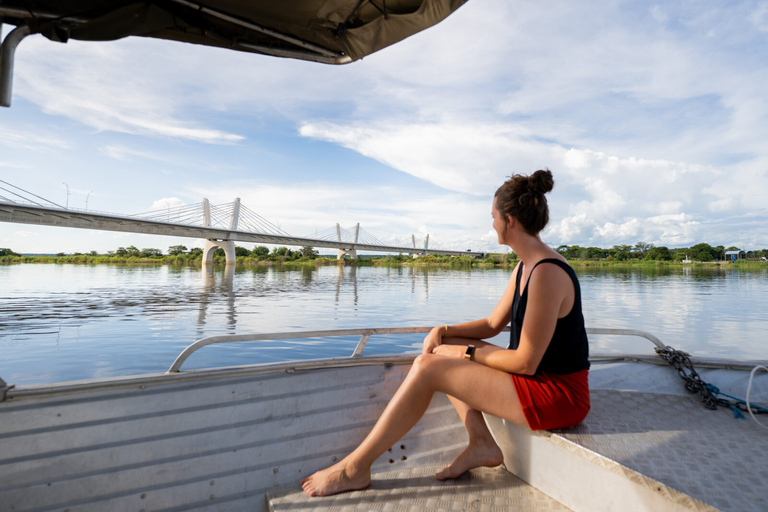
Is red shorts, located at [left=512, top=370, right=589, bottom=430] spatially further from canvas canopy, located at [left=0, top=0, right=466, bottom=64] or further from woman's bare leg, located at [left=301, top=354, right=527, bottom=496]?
canvas canopy, located at [left=0, top=0, right=466, bottom=64]

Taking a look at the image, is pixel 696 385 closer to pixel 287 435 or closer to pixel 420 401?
pixel 420 401

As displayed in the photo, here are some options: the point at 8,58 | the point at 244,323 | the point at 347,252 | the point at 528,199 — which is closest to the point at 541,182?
the point at 528,199

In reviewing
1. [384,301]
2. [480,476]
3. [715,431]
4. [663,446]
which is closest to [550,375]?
[663,446]

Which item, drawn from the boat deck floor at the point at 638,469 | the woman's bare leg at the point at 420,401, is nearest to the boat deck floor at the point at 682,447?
the boat deck floor at the point at 638,469

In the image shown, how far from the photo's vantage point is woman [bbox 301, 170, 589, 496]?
1514 millimetres

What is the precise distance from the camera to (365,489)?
67.2 inches

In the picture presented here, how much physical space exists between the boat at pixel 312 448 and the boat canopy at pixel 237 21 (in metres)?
1.24

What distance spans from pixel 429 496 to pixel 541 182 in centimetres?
135

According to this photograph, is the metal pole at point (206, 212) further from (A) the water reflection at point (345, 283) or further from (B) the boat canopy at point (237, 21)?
(B) the boat canopy at point (237, 21)

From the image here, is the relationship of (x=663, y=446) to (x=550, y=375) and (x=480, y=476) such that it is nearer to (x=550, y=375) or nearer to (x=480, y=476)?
(x=550, y=375)

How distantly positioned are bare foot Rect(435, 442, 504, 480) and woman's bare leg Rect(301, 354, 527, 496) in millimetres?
311

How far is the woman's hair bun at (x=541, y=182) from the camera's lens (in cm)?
160

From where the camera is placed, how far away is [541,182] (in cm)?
160

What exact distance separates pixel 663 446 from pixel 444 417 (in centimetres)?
93
